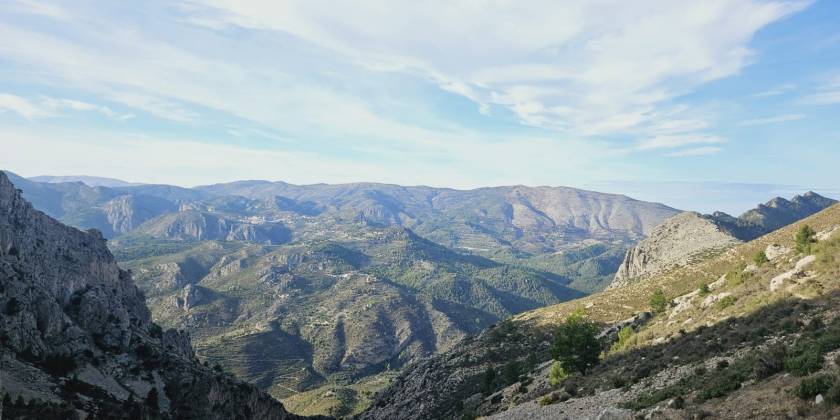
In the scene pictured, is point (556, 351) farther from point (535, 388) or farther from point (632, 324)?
point (632, 324)

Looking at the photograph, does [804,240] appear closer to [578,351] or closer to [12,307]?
[578,351]

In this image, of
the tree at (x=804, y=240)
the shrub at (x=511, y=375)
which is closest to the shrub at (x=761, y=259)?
the tree at (x=804, y=240)

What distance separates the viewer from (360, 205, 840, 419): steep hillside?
2197cm

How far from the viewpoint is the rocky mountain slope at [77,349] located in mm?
45531

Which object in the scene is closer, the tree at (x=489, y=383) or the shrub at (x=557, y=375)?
the shrub at (x=557, y=375)

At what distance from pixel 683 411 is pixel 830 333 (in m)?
11.2

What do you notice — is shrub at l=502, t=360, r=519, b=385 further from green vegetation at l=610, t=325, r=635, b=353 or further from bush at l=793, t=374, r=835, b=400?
bush at l=793, t=374, r=835, b=400

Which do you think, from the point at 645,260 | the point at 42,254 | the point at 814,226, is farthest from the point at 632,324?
the point at 645,260

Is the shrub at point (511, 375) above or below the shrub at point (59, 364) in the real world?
below

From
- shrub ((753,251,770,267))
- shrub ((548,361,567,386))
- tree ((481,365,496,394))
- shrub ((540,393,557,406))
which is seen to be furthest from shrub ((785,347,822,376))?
shrub ((753,251,770,267))

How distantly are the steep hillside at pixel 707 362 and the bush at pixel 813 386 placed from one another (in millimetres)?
50

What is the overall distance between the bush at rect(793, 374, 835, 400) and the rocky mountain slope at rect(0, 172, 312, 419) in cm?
5033

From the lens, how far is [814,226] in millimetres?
72000

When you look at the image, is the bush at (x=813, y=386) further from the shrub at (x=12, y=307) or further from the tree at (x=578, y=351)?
the shrub at (x=12, y=307)
